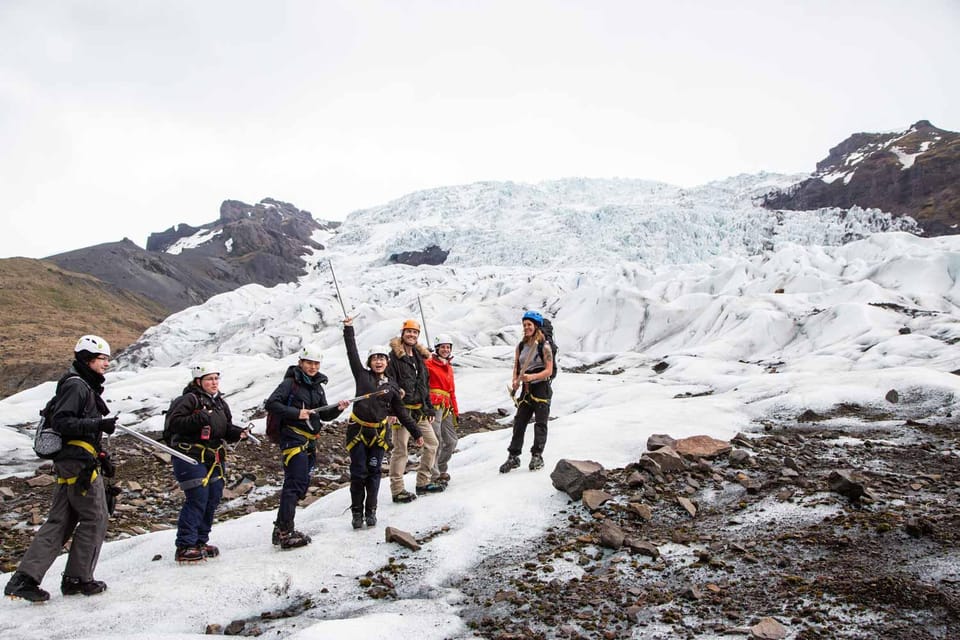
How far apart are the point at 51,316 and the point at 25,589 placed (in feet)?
271

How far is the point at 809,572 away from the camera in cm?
450

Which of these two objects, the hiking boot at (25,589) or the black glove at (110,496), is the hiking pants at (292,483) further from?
the hiking boot at (25,589)

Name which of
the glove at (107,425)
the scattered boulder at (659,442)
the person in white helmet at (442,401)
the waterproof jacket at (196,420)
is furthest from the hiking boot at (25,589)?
the scattered boulder at (659,442)

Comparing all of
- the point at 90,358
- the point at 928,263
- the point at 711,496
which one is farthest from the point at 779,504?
Answer: the point at 928,263

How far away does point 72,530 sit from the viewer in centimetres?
523

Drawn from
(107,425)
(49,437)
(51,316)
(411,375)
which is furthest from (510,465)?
(51,316)

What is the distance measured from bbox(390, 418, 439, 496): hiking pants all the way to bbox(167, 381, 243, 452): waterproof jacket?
1993 millimetres

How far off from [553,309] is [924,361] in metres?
22.7

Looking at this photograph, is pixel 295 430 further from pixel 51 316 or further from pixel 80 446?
pixel 51 316

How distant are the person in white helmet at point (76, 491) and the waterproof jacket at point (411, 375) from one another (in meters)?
3.04

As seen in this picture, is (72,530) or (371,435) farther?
(371,435)

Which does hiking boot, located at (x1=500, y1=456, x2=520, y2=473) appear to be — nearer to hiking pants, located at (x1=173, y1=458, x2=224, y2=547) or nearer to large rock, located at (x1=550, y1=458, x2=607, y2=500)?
large rock, located at (x1=550, y1=458, x2=607, y2=500)

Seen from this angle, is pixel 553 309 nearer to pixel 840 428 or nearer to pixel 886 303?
pixel 886 303

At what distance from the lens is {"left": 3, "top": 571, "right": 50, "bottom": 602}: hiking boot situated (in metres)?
4.82
